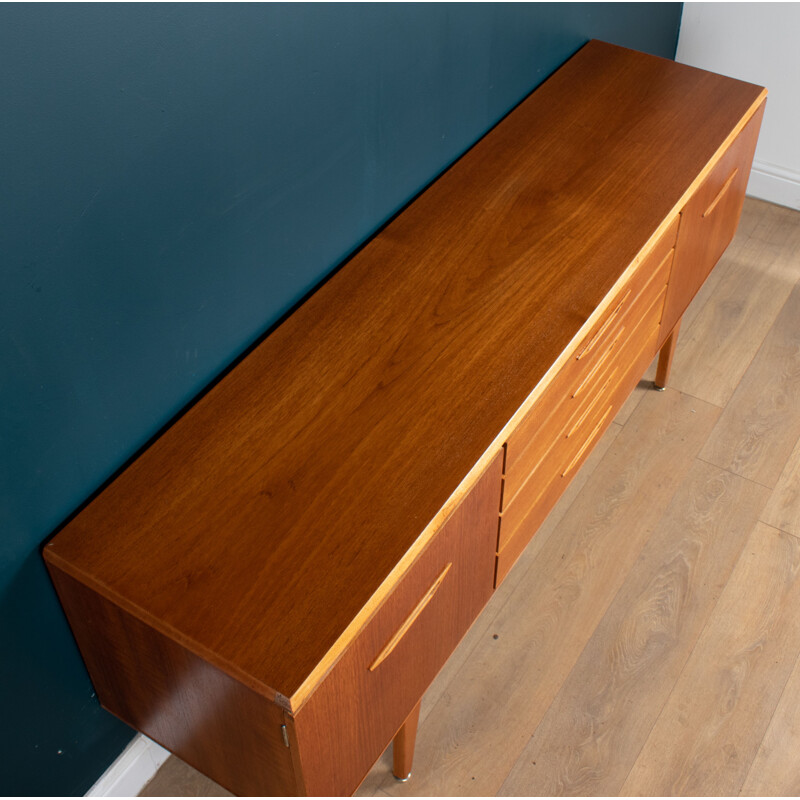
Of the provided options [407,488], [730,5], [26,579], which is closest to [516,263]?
[407,488]

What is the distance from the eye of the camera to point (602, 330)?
167 centimetres

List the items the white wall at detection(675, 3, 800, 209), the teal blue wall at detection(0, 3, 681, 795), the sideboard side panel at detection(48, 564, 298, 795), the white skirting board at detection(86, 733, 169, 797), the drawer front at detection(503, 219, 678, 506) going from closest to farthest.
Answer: the teal blue wall at detection(0, 3, 681, 795) < the sideboard side panel at detection(48, 564, 298, 795) < the drawer front at detection(503, 219, 678, 506) < the white skirting board at detection(86, 733, 169, 797) < the white wall at detection(675, 3, 800, 209)

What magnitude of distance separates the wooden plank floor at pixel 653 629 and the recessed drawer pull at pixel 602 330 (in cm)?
56

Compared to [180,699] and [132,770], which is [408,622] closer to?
[180,699]

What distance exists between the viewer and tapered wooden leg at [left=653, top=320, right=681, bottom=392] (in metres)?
2.26

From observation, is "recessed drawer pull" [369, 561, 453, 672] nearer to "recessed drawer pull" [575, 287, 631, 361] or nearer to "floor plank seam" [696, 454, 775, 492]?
"recessed drawer pull" [575, 287, 631, 361]

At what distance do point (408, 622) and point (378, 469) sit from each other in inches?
8.4

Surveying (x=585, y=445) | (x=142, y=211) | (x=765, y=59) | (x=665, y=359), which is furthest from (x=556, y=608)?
(x=765, y=59)

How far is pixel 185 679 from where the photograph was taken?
1.26 metres

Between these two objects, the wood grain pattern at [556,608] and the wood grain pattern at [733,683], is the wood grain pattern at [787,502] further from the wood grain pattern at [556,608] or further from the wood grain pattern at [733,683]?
the wood grain pattern at [556,608]

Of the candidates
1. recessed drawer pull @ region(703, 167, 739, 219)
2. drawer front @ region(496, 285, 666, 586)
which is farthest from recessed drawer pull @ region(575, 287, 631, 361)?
recessed drawer pull @ region(703, 167, 739, 219)

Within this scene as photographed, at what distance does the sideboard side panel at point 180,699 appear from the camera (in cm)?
121

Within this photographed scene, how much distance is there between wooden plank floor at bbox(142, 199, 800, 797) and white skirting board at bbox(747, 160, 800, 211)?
0.67 m

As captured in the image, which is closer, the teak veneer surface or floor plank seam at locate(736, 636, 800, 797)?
the teak veneer surface
